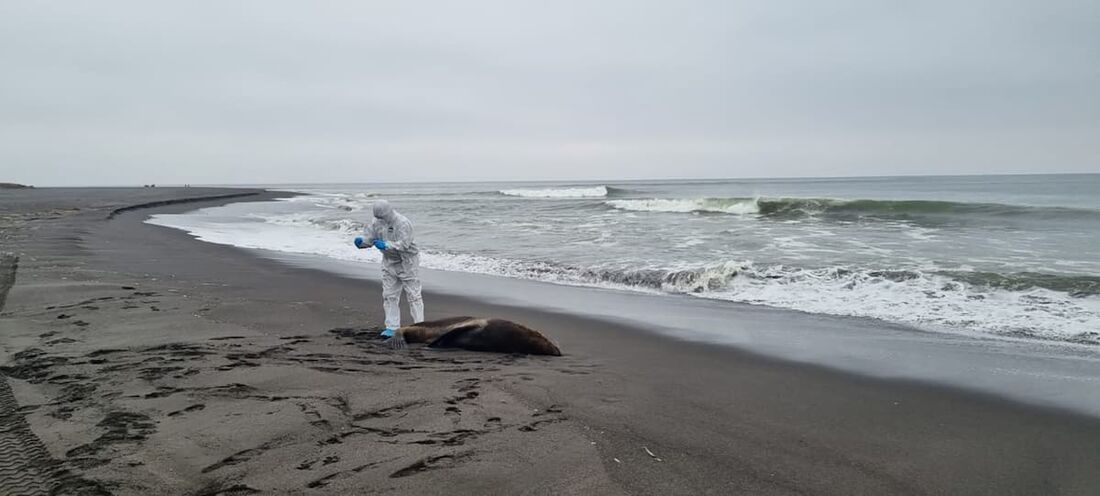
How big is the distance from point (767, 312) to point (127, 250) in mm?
13032

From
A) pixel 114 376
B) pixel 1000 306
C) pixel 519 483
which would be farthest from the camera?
pixel 1000 306

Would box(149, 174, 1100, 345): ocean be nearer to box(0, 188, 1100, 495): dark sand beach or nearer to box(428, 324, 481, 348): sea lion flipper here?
box(0, 188, 1100, 495): dark sand beach

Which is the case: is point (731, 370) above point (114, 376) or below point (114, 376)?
below

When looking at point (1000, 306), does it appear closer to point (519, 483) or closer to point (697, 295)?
point (697, 295)

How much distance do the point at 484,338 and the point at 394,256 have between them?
1.37 metres

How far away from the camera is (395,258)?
6.54m

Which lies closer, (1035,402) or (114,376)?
(114,376)

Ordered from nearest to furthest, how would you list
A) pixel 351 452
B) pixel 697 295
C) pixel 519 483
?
pixel 519 483 < pixel 351 452 < pixel 697 295

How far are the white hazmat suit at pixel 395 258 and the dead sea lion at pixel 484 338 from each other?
0.37 metres

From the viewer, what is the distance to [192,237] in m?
16.9

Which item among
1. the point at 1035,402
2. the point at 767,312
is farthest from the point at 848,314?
the point at 1035,402

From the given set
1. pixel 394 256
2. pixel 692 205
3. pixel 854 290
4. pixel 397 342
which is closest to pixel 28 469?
pixel 397 342

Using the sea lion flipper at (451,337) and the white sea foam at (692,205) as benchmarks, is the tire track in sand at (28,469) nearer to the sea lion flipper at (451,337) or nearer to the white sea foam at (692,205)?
the sea lion flipper at (451,337)

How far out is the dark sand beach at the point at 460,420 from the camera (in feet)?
10.2
